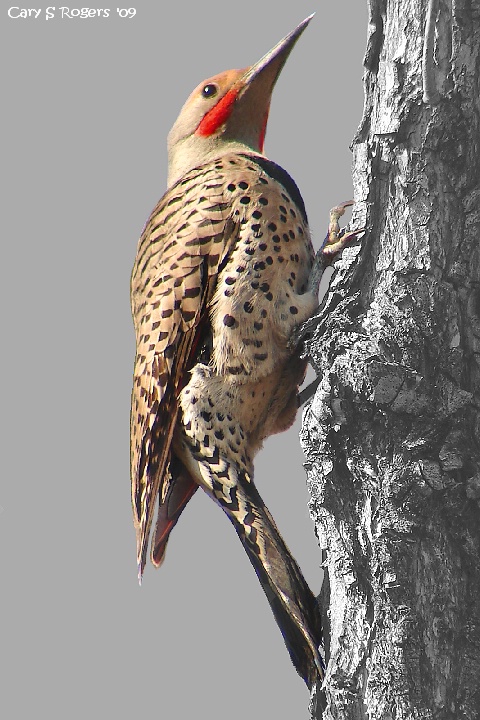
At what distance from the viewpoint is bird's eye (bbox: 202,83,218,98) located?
3814 millimetres

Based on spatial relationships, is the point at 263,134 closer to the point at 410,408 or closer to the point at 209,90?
the point at 209,90

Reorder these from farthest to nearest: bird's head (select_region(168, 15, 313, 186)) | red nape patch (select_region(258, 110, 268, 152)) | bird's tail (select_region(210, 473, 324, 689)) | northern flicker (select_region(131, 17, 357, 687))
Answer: red nape patch (select_region(258, 110, 268, 152)), bird's head (select_region(168, 15, 313, 186)), northern flicker (select_region(131, 17, 357, 687)), bird's tail (select_region(210, 473, 324, 689))

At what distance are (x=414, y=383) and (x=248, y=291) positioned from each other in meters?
0.77

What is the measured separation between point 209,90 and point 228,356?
1.38 m

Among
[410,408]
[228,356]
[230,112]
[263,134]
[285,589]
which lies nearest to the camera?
[410,408]

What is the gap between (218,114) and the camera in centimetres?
381

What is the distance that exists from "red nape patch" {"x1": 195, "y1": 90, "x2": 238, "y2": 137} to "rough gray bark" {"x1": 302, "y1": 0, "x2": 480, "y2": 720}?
1103 mm

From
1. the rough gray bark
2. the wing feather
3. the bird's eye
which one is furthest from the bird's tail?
the bird's eye

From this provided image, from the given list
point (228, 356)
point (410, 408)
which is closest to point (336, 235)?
point (228, 356)

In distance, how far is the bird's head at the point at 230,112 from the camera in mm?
3744

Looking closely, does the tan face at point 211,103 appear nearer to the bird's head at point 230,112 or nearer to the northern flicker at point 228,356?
the bird's head at point 230,112

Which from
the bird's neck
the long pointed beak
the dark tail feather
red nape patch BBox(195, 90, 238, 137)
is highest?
the long pointed beak

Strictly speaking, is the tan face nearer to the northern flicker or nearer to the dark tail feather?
the northern flicker

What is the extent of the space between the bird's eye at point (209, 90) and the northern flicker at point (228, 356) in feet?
1.58
